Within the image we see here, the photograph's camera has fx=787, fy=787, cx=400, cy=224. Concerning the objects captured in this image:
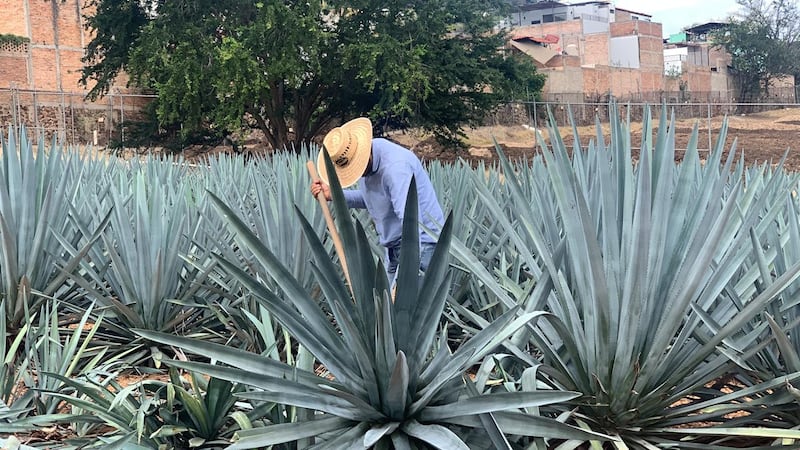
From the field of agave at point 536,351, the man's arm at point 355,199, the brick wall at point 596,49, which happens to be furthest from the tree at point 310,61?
the brick wall at point 596,49

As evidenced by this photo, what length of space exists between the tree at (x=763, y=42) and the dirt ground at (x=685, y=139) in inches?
437

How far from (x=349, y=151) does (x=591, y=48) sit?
53106mm

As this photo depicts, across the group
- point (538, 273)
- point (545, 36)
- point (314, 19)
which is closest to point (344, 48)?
point (314, 19)

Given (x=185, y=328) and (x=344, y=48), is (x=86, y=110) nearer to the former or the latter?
(x=344, y=48)

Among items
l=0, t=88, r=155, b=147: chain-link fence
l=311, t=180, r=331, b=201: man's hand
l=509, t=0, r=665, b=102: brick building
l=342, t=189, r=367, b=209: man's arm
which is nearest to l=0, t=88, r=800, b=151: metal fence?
l=0, t=88, r=155, b=147: chain-link fence

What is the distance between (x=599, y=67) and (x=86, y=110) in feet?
89.8

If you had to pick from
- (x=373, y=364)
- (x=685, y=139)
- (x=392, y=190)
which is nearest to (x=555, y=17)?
(x=685, y=139)

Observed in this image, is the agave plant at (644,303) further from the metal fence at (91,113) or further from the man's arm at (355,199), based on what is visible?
the metal fence at (91,113)

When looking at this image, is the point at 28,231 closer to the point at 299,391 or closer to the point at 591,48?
the point at 299,391

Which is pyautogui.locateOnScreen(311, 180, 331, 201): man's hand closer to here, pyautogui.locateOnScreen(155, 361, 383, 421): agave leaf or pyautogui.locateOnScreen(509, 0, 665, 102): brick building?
pyautogui.locateOnScreen(155, 361, 383, 421): agave leaf

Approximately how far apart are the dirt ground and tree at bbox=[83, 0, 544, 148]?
2314mm

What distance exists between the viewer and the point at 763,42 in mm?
48156

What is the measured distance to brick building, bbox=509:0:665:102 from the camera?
41625 mm

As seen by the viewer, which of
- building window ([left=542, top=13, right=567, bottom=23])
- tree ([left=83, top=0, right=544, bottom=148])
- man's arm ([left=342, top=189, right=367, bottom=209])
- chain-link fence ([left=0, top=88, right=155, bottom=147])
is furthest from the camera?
building window ([left=542, top=13, right=567, bottom=23])
